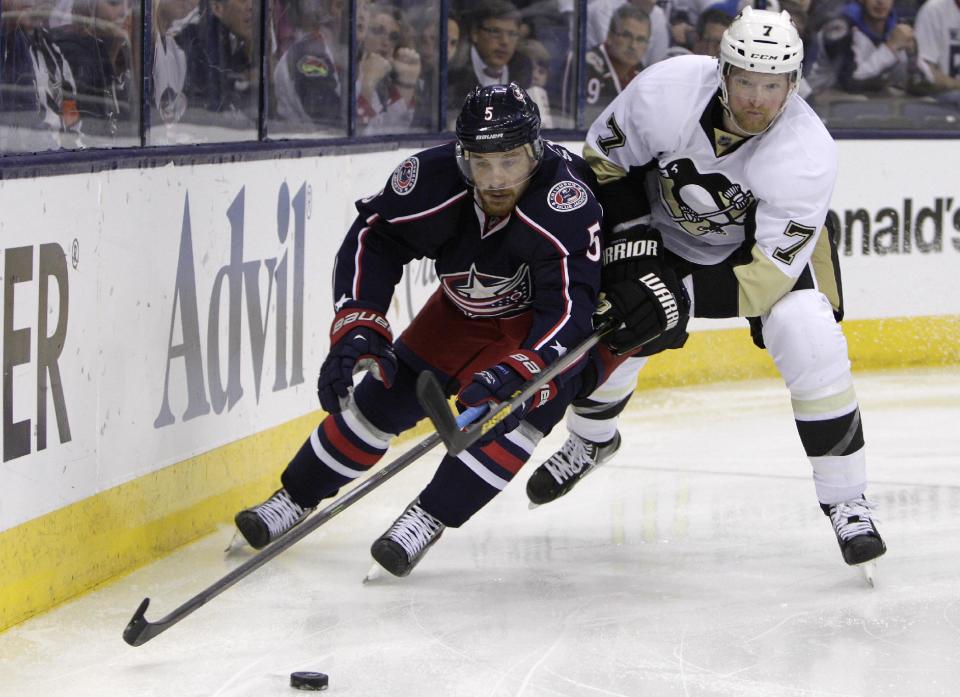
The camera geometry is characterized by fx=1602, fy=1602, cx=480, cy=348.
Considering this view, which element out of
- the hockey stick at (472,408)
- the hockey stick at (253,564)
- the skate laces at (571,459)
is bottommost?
the skate laces at (571,459)

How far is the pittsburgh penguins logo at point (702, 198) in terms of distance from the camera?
3.33m

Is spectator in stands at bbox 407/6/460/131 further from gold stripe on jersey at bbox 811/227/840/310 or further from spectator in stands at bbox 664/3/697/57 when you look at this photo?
gold stripe on jersey at bbox 811/227/840/310

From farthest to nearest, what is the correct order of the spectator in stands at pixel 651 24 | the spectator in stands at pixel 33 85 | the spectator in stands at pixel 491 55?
the spectator in stands at pixel 651 24 → the spectator in stands at pixel 491 55 → the spectator in stands at pixel 33 85

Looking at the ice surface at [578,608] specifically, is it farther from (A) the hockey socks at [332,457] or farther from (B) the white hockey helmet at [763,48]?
(B) the white hockey helmet at [763,48]

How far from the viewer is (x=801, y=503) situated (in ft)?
13.4

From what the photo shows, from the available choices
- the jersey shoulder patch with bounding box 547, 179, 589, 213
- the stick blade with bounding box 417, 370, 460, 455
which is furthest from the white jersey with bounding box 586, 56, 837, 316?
the stick blade with bounding box 417, 370, 460, 455

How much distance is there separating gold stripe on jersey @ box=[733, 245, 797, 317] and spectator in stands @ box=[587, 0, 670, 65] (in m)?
2.69

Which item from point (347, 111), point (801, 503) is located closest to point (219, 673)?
point (801, 503)

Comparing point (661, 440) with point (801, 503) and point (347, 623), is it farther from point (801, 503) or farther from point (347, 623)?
point (347, 623)

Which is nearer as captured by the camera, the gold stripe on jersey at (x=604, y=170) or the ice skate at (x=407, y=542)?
the ice skate at (x=407, y=542)

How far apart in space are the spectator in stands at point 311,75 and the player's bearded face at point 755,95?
5.09 feet

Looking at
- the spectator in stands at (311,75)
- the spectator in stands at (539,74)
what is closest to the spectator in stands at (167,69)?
the spectator in stands at (311,75)

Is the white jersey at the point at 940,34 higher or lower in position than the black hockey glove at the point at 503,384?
higher

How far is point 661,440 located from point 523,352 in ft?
6.44
